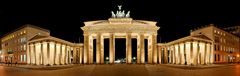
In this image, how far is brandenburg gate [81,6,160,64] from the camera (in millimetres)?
97062

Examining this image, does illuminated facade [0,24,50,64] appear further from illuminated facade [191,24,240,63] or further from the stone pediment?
illuminated facade [191,24,240,63]

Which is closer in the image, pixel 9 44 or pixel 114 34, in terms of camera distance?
pixel 114 34

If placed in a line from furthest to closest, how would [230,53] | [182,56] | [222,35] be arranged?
[230,53], [222,35], [182,56]

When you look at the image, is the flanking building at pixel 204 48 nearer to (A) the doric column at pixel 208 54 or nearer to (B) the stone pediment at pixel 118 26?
(A) the doric column at pixel 208 54

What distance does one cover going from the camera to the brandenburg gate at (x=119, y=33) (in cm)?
9706

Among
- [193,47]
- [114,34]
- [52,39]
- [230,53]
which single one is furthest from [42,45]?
[230,53]

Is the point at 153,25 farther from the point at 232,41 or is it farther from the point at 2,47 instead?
the point at 2,47

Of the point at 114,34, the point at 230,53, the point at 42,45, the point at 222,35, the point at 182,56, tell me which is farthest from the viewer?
the point at 230,53

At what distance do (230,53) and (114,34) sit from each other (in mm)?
39201

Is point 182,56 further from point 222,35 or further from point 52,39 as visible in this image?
point 52,39

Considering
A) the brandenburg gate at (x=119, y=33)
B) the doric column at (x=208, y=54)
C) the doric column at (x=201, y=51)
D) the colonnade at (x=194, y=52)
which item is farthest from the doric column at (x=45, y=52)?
the doric column at (x=208, y=54)

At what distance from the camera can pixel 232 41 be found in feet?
379

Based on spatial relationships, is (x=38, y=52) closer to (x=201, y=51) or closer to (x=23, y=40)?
(x=23, y=40)

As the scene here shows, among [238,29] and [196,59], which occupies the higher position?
[238,29]
